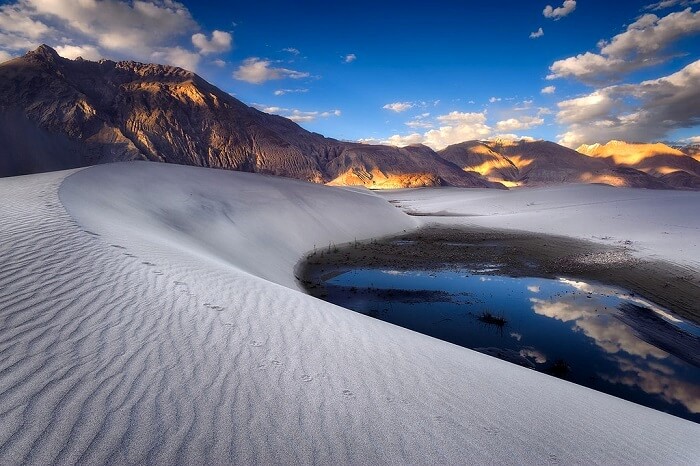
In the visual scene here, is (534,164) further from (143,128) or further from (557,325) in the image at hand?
(557,325)

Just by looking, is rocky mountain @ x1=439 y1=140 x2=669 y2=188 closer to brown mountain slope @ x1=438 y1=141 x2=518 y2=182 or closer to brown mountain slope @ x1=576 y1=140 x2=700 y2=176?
brown mountain slope @ x1=438 y1=141 x2=518 y2=182

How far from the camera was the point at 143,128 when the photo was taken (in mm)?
64688

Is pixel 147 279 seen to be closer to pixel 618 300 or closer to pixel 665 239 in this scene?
pixel 618 300

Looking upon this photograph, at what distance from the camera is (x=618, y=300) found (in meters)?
9.30

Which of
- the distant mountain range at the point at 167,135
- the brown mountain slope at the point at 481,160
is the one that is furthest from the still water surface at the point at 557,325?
the brown mountain slope at the point at 481,160

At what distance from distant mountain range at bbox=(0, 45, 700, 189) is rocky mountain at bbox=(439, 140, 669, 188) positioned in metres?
0.76

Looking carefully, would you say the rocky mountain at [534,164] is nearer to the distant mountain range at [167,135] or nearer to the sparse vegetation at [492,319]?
the distant mountain range at [167,135]

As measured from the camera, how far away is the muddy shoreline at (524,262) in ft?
33.6

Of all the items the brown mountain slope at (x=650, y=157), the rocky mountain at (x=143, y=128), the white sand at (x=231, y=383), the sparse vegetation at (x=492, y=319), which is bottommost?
the sparse vegetation at (x=492, y=319)

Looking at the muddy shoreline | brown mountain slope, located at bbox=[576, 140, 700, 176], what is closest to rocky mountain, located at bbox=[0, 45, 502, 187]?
the muddy shoreline

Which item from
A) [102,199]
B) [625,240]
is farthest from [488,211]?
[102,199]

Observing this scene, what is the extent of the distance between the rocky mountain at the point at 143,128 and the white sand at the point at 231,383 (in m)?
33.7

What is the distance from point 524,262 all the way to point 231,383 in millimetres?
13543

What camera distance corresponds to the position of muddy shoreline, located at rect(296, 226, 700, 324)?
10.2 metres
